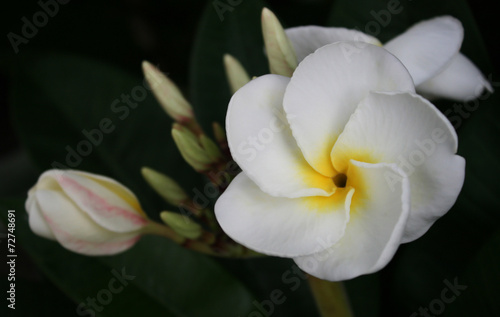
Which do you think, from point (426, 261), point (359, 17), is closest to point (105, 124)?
point (359, 17)

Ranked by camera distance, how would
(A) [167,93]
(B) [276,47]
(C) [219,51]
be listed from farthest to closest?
1. (C) [219,51]
2. (A) [167,93]
3. (B) [276,47]

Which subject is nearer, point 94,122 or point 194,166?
point 194,166

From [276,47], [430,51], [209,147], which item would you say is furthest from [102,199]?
[430,51]

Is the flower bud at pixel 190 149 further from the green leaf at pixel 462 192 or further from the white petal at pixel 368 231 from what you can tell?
the green leaf at pixel 462 192

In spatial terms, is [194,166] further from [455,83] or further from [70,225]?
[455,83]

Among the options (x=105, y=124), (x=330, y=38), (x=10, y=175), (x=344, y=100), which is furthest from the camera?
(x=10, y=175)

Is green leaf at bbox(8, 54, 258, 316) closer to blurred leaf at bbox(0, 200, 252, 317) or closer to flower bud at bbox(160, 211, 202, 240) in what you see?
blurred leaf at bbox(0, 200, 252, 317)

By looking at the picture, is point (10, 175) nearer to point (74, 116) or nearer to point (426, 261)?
point (74, 116)

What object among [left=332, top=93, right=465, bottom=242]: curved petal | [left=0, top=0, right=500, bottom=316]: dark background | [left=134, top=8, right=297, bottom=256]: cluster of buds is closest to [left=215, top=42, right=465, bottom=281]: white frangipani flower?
[left=332, top=93, right=465, bottom=242]: curved petal
